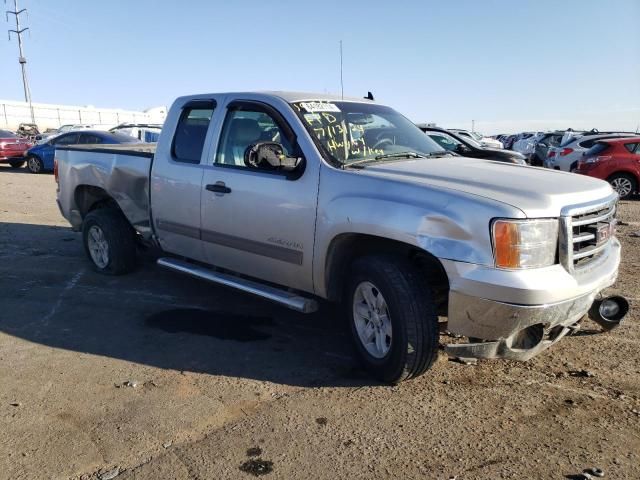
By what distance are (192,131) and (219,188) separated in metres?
0.90

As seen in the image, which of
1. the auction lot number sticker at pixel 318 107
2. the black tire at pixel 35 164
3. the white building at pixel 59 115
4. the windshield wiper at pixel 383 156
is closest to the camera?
the windshield wiper at pixel 383 156

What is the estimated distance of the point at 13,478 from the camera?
9.32 feet

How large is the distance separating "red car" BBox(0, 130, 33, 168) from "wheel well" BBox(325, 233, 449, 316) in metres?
20.5

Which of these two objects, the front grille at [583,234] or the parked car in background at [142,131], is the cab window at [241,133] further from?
the parked car in background at [142,131]

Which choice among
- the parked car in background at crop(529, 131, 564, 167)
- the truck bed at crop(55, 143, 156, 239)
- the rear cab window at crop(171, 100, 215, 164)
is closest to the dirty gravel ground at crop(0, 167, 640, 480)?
the truck bed at crop(55, 143, 156, 239)

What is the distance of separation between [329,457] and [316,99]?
9.53 ft

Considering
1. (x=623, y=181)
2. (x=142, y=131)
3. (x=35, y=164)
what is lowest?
(x=623, y=181)

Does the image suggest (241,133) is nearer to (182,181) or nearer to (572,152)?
(182,181)

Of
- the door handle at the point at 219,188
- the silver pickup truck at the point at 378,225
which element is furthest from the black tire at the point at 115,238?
the door handle at the point at 219,188

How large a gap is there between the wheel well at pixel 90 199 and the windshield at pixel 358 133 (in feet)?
10.8

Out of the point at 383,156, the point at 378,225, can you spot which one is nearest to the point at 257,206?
the point at 383,156

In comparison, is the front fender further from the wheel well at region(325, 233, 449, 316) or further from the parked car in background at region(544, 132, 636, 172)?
the parked car in background at region(544, 132, 636, 172)

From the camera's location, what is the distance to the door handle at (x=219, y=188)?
15.3 ft

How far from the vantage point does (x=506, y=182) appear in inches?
141
